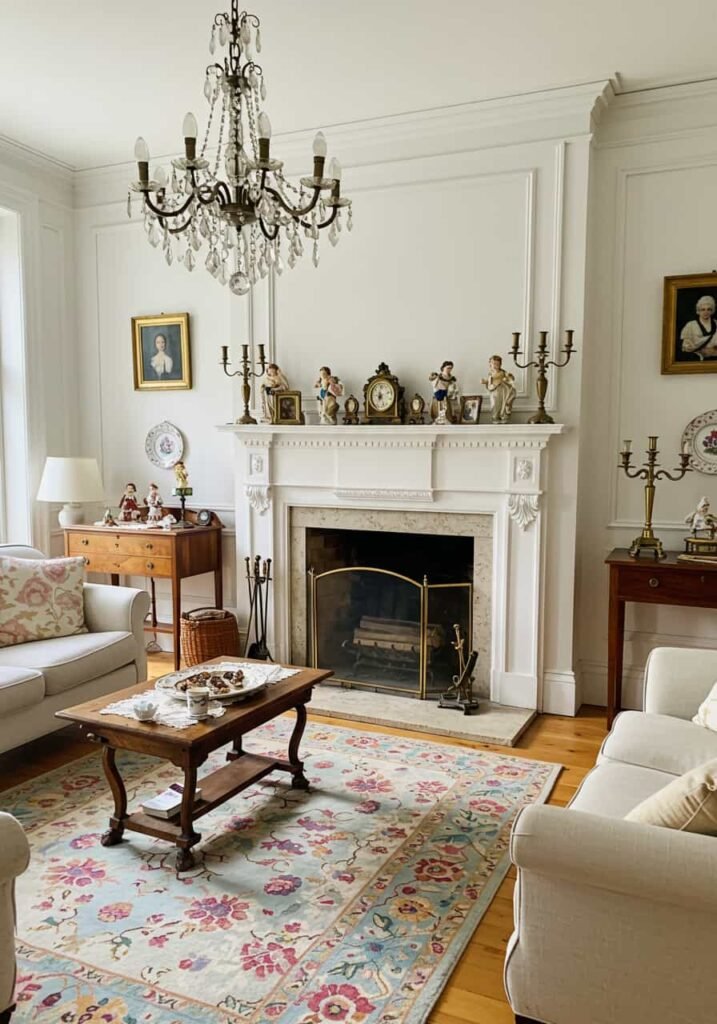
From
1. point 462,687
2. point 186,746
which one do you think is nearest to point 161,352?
point 462,687

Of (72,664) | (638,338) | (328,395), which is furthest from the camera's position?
(328,395)

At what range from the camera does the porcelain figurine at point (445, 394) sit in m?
3.95

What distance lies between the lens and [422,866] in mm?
2484

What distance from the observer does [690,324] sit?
3.75m

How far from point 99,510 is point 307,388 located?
1.86m

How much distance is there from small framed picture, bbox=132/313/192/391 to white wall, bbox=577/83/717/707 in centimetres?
247

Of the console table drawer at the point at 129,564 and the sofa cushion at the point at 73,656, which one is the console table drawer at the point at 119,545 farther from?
the sofa cushion at the point at 73,656

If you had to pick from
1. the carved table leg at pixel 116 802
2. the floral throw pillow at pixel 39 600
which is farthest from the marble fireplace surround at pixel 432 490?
the carved table leg at pixel 116 802

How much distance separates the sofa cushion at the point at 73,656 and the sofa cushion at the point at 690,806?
2.43 metres

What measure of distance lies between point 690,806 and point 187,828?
1.59 m

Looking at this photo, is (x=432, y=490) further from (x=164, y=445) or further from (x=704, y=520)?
→ (x=164, y=445)

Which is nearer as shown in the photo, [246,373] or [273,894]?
[273,894]

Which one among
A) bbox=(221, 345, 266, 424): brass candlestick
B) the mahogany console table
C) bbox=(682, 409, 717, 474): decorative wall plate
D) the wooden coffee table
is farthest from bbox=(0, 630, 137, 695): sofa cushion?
bbox=(682, 409, 717, 474): decorative wall plate

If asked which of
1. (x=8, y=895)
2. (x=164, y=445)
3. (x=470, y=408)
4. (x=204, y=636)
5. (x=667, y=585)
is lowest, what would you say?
(x=204, y=636)
